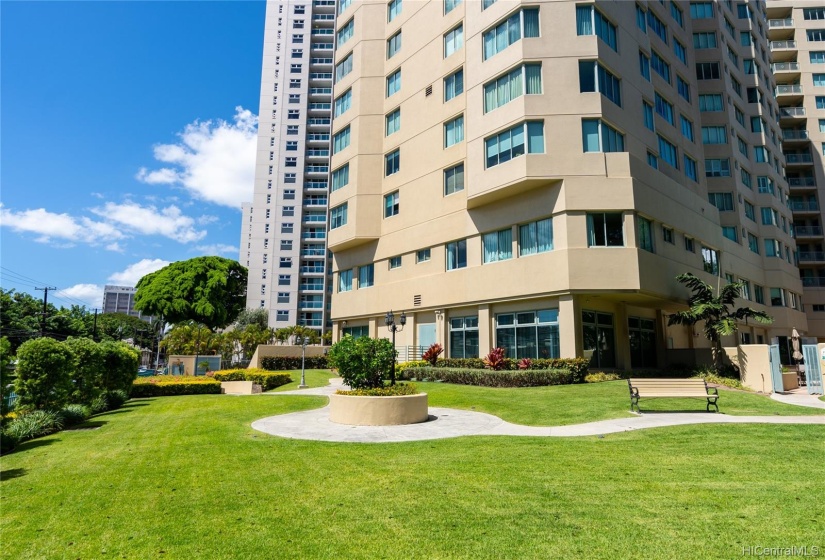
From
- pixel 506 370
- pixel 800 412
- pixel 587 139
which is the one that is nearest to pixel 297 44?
pixel 587 139

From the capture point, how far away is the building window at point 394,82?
129 feet

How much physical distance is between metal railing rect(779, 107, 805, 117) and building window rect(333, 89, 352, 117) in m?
55.5

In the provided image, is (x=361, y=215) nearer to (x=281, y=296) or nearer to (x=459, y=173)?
(x=459, y=173)

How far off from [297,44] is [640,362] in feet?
259

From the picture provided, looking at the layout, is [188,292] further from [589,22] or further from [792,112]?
[792,112]

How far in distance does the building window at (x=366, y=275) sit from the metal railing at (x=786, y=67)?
2345 inches

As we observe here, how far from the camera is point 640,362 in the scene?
29.8 metres

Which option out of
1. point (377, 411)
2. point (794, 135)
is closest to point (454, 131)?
point (377, 411)

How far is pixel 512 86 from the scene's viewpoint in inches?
1099

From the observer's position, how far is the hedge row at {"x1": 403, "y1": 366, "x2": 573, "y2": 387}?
22.9m

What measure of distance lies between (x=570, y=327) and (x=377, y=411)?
14.5 m

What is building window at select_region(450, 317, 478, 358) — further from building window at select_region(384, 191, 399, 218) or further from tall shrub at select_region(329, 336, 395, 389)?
tall shrub at select_region(329, 336, 395, 389)

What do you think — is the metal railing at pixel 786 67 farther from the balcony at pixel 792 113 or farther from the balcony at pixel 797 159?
the balcony at pixel 797 159

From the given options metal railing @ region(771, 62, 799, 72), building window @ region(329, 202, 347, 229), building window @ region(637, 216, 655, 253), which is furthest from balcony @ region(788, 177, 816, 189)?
building window @ region(329, 202, 347, 229)
